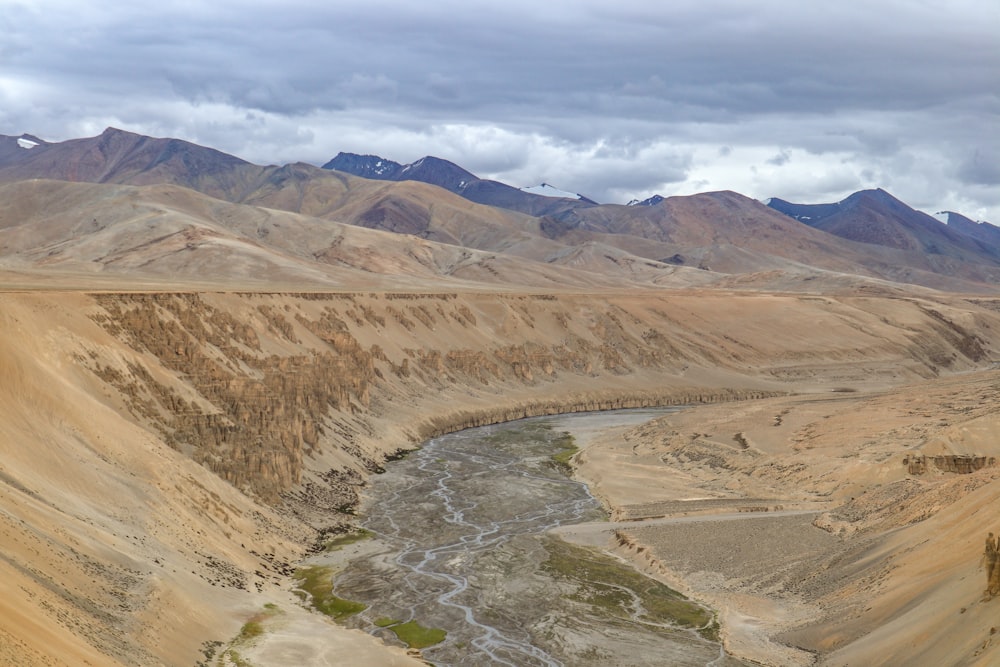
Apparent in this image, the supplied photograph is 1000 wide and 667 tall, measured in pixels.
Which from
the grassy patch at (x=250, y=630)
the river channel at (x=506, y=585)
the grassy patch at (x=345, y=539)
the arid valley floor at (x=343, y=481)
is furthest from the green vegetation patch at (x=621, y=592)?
the grassy patch at (x=250, y=630)

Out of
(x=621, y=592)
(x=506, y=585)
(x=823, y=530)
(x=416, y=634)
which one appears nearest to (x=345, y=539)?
(x=506, y=585)

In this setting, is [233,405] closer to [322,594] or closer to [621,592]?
[322,594]

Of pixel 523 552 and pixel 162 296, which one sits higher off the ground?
pixel 162 296

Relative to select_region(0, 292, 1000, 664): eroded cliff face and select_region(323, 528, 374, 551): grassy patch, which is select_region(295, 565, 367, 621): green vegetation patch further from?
select_region(323, 528, 374, 551): grassy patch

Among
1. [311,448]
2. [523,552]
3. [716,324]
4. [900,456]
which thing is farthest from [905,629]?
[716,324]

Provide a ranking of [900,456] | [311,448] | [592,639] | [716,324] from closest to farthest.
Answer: [592,639] < [900,456] < [311,448] < [716,324]

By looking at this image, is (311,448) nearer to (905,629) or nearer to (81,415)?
(81,415)

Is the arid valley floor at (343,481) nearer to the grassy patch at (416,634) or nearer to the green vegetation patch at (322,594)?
the green vegetation patch at (322,594)
